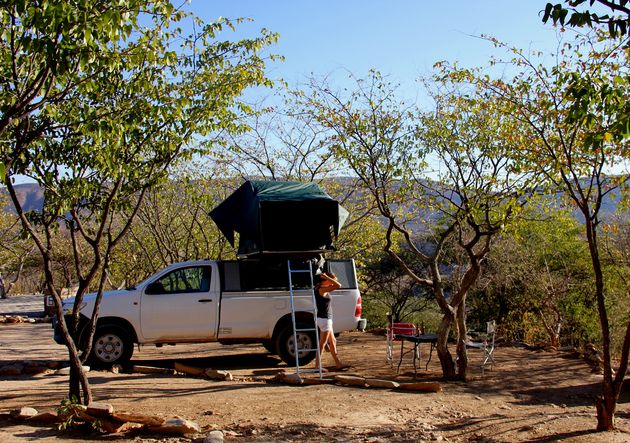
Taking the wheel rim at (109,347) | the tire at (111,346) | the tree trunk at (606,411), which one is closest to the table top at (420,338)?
the tree trunk at (606,411)

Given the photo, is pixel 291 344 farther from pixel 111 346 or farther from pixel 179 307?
pixel 111 346

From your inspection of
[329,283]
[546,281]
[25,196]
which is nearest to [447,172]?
[329,283]

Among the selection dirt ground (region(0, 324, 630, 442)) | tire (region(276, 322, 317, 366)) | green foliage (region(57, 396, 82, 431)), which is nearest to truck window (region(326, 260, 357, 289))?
tire (region(276, 322, 317, 366))

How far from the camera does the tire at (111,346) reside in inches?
476

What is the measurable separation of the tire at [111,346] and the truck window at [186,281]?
1063 millimetres

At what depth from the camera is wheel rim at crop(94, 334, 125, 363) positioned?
12.1 meters

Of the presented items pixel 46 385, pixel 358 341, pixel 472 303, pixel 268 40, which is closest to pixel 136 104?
pixel 268 40

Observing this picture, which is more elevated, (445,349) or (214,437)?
(445,349)

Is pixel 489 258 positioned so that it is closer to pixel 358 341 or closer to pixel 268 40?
pixel 358 341

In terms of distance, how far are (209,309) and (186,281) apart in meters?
0.68

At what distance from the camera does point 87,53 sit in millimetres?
5898

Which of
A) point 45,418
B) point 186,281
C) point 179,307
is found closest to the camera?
point 45,418

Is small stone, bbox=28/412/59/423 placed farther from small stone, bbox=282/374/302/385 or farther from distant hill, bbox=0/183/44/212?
small stone, bbox=282/374/302/385

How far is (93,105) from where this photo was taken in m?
8.03
